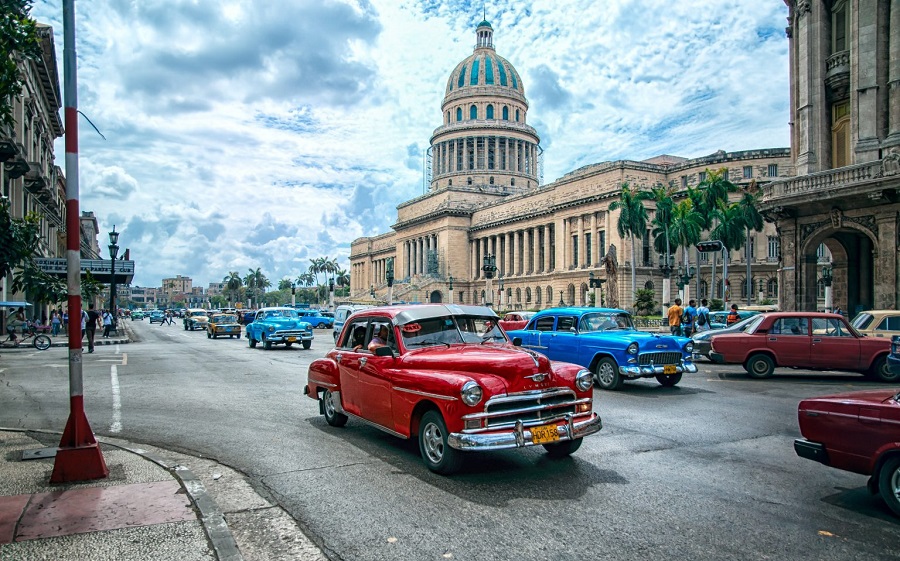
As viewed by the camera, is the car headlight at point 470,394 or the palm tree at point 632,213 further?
the palm tree at point 632,213

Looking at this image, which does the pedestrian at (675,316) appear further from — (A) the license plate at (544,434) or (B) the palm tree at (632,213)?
(B) the palm tree at (632,213)

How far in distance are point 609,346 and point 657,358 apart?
0.97 m

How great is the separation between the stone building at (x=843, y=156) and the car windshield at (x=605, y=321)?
1313 cm

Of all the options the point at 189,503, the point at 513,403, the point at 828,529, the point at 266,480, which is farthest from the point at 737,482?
the point at 189,503

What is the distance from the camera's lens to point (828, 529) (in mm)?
5203

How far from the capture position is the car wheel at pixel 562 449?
7.36 m

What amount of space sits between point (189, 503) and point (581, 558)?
3.47 meters

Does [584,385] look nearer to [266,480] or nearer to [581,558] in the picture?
[581,558]

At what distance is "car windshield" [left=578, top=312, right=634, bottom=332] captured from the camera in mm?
14125

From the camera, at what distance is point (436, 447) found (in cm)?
686

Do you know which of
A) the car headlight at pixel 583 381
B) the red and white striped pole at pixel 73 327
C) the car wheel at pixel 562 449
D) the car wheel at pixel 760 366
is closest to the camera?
the red and white striped pole at pixel 73 327

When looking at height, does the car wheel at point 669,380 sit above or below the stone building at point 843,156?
below

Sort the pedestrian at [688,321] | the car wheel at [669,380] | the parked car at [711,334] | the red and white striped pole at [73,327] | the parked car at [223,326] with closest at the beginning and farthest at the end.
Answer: the red and white striped pole at [73,327] < the car wheel at [669,380] < the parked car at [711,334] < the pedestrian at [688,321] < the parked car at [223,326]

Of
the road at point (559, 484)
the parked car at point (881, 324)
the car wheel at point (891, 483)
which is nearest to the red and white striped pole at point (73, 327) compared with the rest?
the road at point (559, 484)
